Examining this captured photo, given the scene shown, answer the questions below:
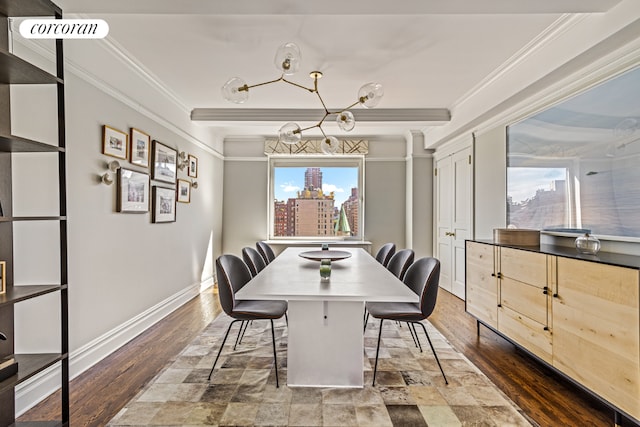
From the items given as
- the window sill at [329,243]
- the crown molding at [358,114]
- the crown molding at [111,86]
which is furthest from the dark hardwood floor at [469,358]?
the crown molding at [358,114]

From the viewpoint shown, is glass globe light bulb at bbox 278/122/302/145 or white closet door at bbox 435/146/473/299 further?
white closet door at bbox 435/146/473/299

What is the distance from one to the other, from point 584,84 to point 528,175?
2.90ft

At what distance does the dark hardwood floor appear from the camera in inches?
75.6

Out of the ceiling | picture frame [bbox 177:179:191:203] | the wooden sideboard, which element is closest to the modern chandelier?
the ceiling

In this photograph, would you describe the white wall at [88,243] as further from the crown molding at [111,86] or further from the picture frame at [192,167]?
the picture frame at [192,167]

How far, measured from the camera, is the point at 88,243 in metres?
2.55

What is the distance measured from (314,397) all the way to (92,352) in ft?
5.82

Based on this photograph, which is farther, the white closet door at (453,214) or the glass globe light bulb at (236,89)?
the white closet door at (453,214)

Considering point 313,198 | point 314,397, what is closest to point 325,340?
point 314,397

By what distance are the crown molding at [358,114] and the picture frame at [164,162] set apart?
2.59 feet

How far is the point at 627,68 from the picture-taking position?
2.10 m

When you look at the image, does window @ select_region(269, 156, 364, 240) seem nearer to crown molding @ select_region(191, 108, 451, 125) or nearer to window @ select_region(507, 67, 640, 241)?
crown molding @ select_region(191, 108, 451, 125)

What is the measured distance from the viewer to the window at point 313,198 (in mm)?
6098

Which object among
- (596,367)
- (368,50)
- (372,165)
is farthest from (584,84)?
(372,165)
